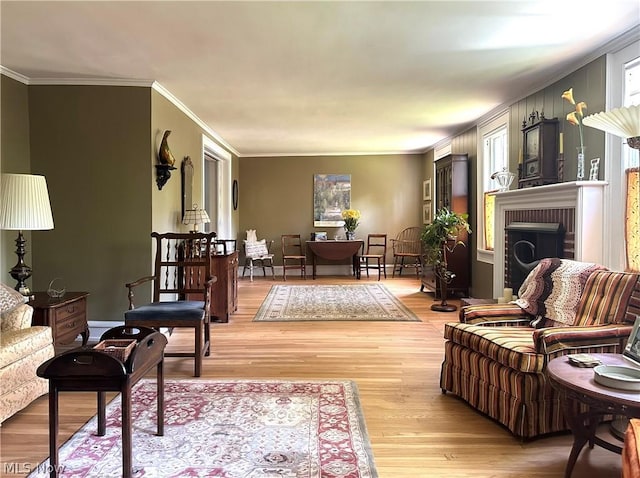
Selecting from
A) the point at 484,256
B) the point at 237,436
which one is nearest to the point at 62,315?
the point at 237,436

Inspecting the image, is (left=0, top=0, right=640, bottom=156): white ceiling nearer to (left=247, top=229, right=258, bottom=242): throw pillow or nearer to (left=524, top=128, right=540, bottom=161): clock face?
(left=524, top=128, right=540, bottom=161): clock face

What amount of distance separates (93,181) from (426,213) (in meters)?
5.40

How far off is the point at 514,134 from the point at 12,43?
4199 millimetres

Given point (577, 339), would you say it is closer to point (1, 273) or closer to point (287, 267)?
point (1, 273)

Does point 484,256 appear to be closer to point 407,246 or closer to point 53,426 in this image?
point 407,246

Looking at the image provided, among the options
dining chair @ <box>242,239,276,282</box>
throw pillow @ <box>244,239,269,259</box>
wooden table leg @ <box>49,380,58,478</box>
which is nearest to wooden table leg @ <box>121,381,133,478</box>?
wooden table leg @ <box>49,380,58,478</box>

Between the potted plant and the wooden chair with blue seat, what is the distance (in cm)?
265

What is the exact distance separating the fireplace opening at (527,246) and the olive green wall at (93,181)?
3.15m

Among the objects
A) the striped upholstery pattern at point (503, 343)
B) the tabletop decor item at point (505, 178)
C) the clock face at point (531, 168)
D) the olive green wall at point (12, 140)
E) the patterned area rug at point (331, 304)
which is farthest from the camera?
the patterned area rug at point (331, 304)

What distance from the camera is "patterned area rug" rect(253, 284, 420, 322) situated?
461cm

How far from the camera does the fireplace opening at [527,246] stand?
3.26 m

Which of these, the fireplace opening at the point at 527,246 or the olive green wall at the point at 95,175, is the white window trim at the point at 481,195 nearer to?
the fireplace opening at the point at 527,246

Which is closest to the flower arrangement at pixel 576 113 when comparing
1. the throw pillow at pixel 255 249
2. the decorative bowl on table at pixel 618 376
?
the decorative bowl on table at pixel 618 376

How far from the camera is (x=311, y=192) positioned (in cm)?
809
